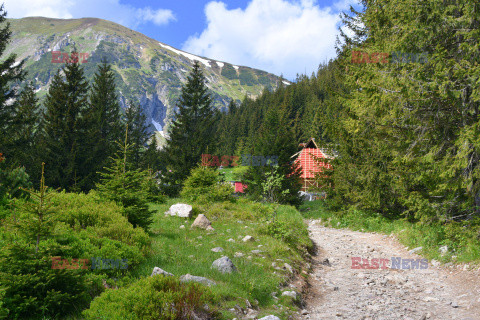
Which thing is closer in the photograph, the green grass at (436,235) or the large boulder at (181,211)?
the green grass at (436,235)

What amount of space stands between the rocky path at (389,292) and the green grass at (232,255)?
744 millimetres

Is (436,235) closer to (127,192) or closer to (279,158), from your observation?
(127,192)

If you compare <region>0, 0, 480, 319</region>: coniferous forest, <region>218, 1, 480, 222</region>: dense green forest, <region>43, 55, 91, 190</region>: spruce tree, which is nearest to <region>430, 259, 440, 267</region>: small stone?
<region>0, 0, 480, 319</region>: coniferous forest

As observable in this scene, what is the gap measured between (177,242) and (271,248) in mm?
2658

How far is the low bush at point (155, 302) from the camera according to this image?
363cm

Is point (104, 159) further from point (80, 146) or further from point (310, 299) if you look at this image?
point (310, 299)

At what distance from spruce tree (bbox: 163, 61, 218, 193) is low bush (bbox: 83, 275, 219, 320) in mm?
21397

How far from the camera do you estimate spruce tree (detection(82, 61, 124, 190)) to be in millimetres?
24141

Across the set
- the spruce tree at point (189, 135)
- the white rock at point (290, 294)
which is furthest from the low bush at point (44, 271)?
the spruce tree at point (189, 135)

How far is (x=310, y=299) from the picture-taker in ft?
20.3

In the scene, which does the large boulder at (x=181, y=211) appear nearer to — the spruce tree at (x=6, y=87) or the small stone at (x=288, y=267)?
the small stone at (x=288, y=267)

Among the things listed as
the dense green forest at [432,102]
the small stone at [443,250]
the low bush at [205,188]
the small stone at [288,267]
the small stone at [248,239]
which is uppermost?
the dense green forest at [432,102]

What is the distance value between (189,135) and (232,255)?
24140 millimetres

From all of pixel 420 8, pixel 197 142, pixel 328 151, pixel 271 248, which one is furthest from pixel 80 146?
pixel 420 8
